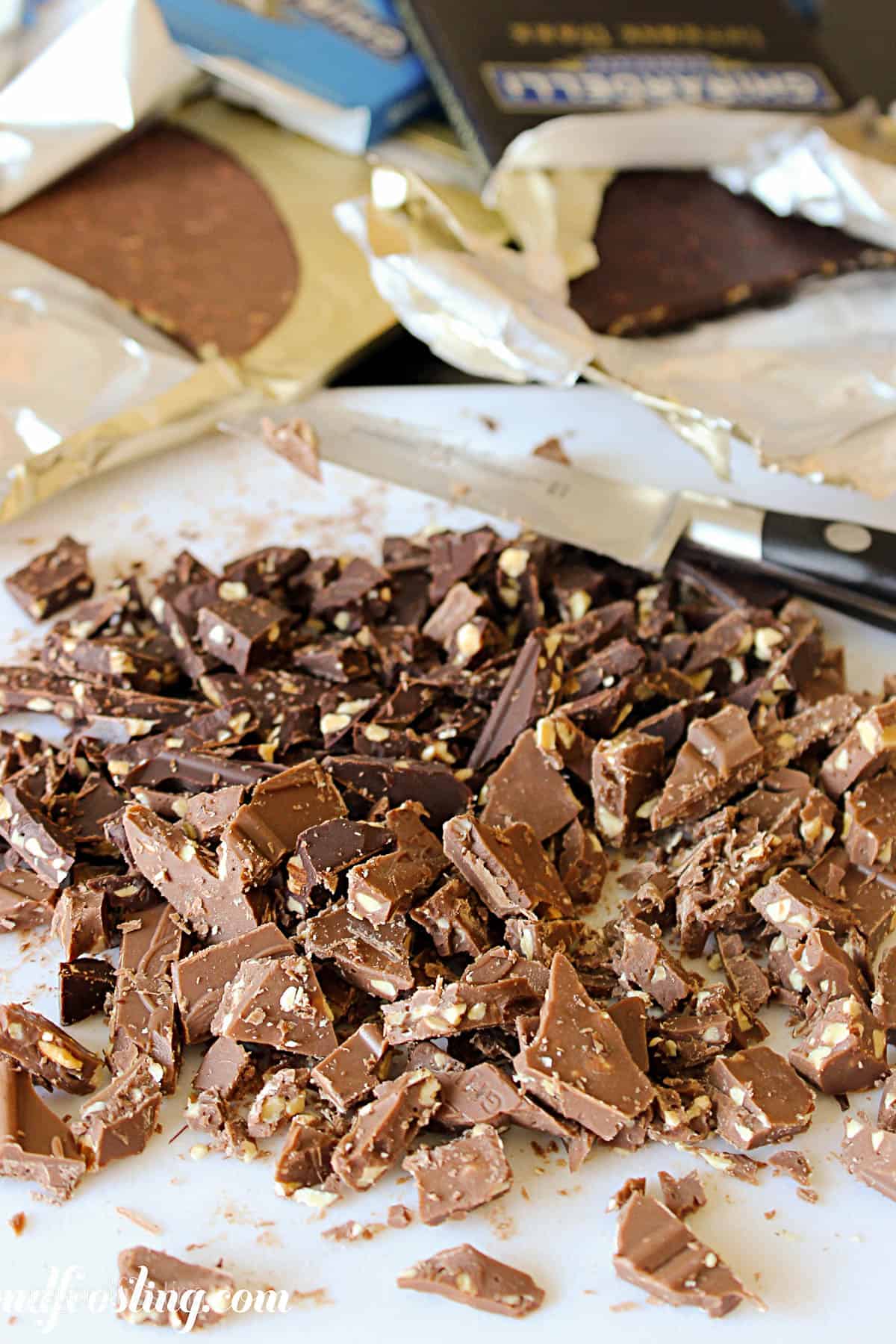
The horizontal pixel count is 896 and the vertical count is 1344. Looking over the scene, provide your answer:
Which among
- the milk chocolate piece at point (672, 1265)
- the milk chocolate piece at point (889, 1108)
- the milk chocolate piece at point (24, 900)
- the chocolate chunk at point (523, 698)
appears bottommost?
the milk chocolate piece at point (889, 1108)

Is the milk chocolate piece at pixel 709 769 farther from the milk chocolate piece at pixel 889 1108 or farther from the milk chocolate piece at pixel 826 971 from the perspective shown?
the milk chocolate piece at pixel 889 1108

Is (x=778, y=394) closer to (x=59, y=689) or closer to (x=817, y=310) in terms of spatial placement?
(x=817, y=310)

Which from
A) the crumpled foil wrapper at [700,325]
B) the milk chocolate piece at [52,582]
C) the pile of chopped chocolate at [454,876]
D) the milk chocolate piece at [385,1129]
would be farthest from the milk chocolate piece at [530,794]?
the milk chocolate piece at [52,582]

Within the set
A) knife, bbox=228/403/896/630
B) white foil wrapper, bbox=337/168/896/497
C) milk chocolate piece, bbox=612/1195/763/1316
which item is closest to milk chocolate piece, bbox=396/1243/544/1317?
milk chocolate piece, bbox=612/1195/763/1316

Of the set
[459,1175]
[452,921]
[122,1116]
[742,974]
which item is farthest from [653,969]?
[122,1116]

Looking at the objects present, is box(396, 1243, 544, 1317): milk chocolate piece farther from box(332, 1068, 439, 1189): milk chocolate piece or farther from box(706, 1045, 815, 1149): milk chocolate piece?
box(706, 1045, 815, 1149): milk chocolate piece
